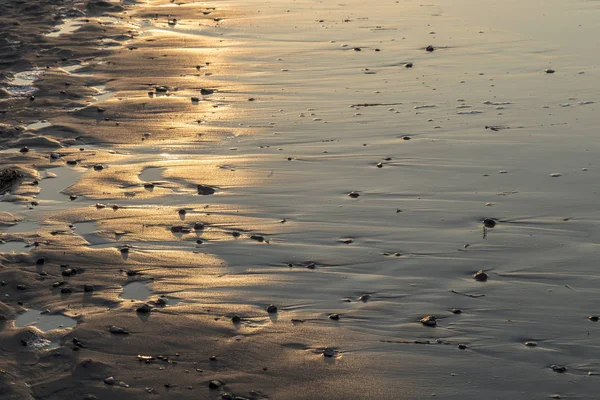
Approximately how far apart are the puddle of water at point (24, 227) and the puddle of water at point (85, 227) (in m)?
0.37

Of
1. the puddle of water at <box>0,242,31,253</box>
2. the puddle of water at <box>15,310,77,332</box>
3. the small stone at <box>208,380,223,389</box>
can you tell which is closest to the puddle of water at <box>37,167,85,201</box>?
the puddle of water at <box>0,242,31,253</box>

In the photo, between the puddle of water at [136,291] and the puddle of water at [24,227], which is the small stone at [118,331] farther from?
the puddle of water at [24,227]

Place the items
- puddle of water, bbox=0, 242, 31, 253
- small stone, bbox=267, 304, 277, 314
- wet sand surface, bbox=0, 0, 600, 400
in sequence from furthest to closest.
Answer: puddle of water, bbox=0, 242, 31, 253 → small stone, bbox=267, 304, 277, 314 → wet sand surface, bbox=0, 0, 600, 400

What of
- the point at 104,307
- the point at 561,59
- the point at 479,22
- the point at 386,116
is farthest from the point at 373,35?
the point at 104,307

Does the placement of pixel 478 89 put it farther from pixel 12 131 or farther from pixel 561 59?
pixel 12 131

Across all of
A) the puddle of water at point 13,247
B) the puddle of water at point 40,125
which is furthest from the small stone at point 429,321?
the puddle of water at point 40,125

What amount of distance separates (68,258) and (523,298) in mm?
3676

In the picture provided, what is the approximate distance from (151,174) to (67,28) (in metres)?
8.23

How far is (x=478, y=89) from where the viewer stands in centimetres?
1211

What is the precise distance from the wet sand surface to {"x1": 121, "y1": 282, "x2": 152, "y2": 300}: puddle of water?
0.02 metres

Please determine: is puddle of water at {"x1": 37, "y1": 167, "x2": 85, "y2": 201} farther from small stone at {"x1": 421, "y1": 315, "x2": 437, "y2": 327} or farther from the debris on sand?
small stone at {"x1": 421, "y1": 315, "x2": 437, "y2": 327}

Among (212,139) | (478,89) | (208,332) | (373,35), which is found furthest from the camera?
(373,35)

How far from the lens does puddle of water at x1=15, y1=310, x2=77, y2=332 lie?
6.75 meters

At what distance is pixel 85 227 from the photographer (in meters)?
8.48
